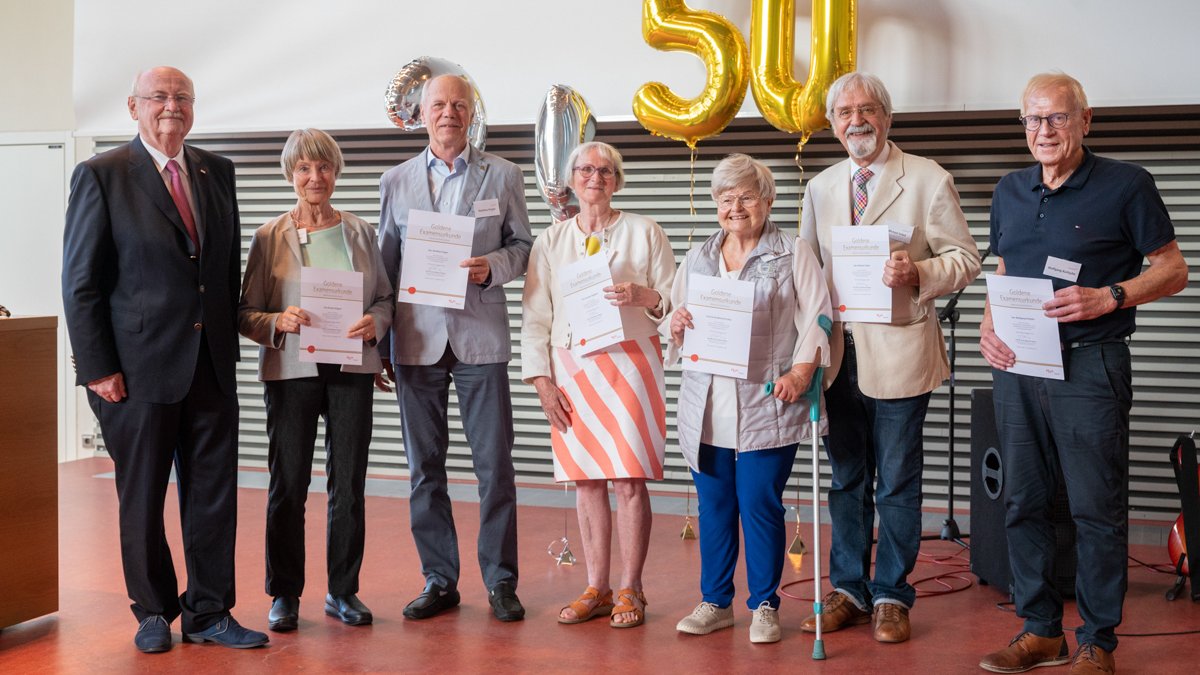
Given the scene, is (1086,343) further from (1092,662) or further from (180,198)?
(180,198)

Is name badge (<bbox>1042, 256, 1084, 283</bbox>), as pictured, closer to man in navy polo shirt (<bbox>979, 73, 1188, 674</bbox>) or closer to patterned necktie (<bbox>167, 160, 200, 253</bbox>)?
man in navy polo shirt (<bbox>979, 73, 1188, 674</bbox>)

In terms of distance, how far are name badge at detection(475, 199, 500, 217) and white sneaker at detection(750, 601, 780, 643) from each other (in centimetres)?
175

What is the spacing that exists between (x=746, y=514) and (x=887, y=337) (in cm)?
78

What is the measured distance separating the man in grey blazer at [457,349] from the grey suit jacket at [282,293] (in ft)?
0.58

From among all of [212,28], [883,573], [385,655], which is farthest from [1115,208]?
[212,28]

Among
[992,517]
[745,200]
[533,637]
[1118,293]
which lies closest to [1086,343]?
[1118,293]

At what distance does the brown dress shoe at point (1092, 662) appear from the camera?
3465 millimetres

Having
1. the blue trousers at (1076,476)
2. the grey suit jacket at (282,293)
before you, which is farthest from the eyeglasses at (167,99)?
the blue trousers at (1076,476)

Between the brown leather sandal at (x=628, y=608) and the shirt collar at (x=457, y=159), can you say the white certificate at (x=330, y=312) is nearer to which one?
the shirt collar at (x=457, y=159)

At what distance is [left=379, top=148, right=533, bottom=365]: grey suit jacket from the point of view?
4.18 m

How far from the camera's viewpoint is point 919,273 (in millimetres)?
3760

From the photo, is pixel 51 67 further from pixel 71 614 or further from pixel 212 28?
pixel 71 614

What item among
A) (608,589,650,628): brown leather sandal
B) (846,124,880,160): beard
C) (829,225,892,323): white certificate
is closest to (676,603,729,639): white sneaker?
(608,589,650,628): brown leather sandal

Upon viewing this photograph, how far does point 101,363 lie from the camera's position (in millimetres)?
3615
